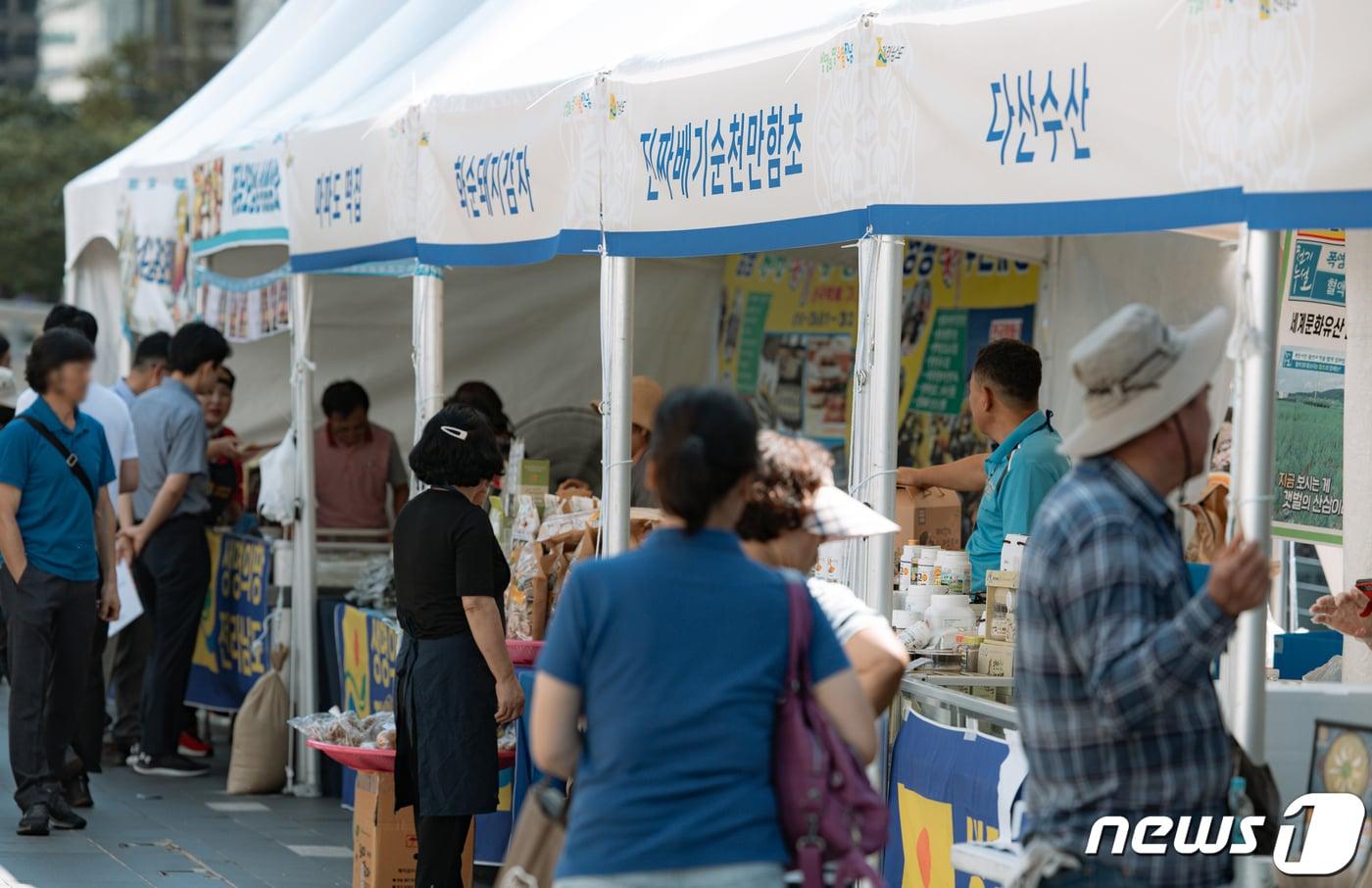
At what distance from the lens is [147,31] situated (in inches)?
2655

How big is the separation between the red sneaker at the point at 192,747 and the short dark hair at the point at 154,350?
1832 mm

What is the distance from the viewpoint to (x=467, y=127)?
6.43 m

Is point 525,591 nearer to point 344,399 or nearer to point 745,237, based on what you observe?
point 745,237

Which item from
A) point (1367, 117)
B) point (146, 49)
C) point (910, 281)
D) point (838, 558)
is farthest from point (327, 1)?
point (146, 49)

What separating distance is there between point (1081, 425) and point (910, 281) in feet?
19.8

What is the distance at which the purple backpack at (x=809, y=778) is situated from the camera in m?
2.78

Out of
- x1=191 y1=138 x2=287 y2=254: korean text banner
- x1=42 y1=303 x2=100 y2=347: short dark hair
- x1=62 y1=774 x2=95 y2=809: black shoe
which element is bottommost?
x1=62 y1=774 x2=95 y2=809: black shoe

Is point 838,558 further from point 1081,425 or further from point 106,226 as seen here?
point 106,226

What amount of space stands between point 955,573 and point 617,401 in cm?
115

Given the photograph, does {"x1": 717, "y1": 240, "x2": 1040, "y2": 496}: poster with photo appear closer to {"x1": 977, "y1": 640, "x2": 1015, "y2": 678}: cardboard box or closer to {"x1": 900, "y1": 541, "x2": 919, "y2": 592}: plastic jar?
{"x1": 900, "y1": 541, "x2": 919, "y2": 592}: plastic jar

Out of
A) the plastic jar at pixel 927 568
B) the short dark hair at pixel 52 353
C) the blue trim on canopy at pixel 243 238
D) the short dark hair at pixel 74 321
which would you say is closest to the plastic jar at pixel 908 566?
the plastic jar at pixel 927 568

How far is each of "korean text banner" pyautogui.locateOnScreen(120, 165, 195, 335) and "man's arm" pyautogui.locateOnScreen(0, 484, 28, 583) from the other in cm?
294

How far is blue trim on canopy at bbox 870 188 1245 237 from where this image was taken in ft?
11.3

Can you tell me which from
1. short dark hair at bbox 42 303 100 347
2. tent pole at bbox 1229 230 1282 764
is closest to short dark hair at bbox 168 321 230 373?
short dark hair at bbox 42 303 100 347
